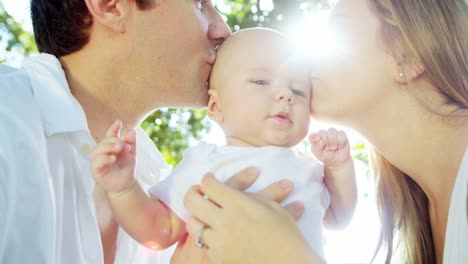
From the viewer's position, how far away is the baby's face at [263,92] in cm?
256

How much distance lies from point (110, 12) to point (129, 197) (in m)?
1.37

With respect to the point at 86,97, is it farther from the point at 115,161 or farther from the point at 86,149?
the point at 115,161

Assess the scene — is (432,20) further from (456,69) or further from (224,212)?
(224,212)

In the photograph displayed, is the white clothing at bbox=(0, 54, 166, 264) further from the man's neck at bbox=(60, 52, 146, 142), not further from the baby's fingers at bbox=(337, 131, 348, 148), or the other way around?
the baby's fingers at bbox=(337, 131, 348, 148)

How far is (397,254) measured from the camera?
10.7 feet

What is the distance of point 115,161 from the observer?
2236 mm

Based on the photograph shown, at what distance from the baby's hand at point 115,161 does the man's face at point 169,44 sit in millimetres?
999

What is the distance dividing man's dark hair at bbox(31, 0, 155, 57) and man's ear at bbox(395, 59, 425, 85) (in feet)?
5.04

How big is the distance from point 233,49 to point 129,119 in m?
0.97

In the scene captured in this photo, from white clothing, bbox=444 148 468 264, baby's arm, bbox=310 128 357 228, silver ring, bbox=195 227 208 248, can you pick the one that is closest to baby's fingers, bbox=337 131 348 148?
baby's arm, bbox=310 128 357 228

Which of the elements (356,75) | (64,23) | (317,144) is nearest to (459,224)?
(317,144)

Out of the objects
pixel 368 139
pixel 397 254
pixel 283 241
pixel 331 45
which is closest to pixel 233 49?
pixel 331 45

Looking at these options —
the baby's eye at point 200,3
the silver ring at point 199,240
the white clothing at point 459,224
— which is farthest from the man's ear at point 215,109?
the white clothing at point 459,224

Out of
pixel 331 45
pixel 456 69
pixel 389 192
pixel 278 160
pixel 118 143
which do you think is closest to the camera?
pixel 118 143
